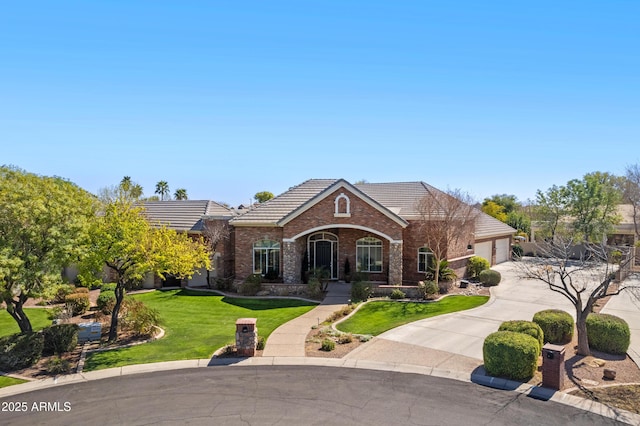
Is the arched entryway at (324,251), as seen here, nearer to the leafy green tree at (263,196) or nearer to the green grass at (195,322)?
the green grass at (195,322)

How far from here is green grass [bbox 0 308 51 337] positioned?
18758 mm

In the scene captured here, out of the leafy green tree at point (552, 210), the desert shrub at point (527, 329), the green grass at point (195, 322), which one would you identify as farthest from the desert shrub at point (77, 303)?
the leafy green tree at point (552, 210)

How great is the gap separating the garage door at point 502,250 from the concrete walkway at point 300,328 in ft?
64.7

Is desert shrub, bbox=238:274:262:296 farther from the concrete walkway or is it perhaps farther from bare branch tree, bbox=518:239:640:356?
bare branch tree, bbox=518:239:640:356

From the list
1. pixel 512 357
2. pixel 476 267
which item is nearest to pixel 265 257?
pixel 476 267

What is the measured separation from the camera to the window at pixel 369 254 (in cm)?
2816

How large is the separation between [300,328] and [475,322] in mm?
7702

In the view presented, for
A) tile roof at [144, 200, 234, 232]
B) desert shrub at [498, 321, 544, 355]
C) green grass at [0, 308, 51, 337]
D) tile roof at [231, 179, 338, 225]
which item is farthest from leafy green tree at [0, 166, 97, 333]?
desert shrub at [498, 321, 544, 355]

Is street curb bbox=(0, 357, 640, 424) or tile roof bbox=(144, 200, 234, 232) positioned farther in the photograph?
tile roof bbox=(144, 200, 234, 232)

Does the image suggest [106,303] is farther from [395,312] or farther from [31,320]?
[395,312]

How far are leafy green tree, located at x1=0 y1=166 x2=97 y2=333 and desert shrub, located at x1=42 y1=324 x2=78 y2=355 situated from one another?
0.88 metres

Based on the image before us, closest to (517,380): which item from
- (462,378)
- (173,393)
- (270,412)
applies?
(462,378)

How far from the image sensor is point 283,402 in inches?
444

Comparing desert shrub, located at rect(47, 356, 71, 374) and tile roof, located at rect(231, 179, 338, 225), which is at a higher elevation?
tile roof, located at rect(231, 179, 338, 225)
